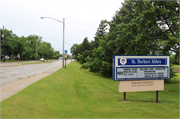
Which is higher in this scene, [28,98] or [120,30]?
[120,30]

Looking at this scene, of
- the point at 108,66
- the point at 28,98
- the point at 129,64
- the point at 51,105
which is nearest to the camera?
the point at 51,105

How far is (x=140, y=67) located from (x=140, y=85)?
34.6 inches

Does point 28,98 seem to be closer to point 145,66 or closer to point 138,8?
point 145,66

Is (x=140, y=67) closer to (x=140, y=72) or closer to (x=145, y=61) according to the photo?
(x=140, y=72)

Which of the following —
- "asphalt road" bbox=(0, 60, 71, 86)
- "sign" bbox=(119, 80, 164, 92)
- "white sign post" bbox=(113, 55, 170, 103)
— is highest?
"white sign post" bbox=(113, 55, 170, 103)

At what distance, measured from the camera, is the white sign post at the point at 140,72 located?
20.1ft

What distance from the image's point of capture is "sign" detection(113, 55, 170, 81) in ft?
20.0

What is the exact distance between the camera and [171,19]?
10.5 metres

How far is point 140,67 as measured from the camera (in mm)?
6352

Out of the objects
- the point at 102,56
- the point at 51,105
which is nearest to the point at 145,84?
the point at 51,105

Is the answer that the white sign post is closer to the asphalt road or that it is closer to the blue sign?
the blue sign

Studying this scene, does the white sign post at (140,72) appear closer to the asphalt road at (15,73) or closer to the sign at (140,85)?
the sign at (140,85)

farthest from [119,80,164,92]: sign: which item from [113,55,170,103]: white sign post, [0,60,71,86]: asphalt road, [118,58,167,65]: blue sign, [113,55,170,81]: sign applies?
[0,60,71,86]: asphalt road

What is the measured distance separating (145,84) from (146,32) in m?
6.57
